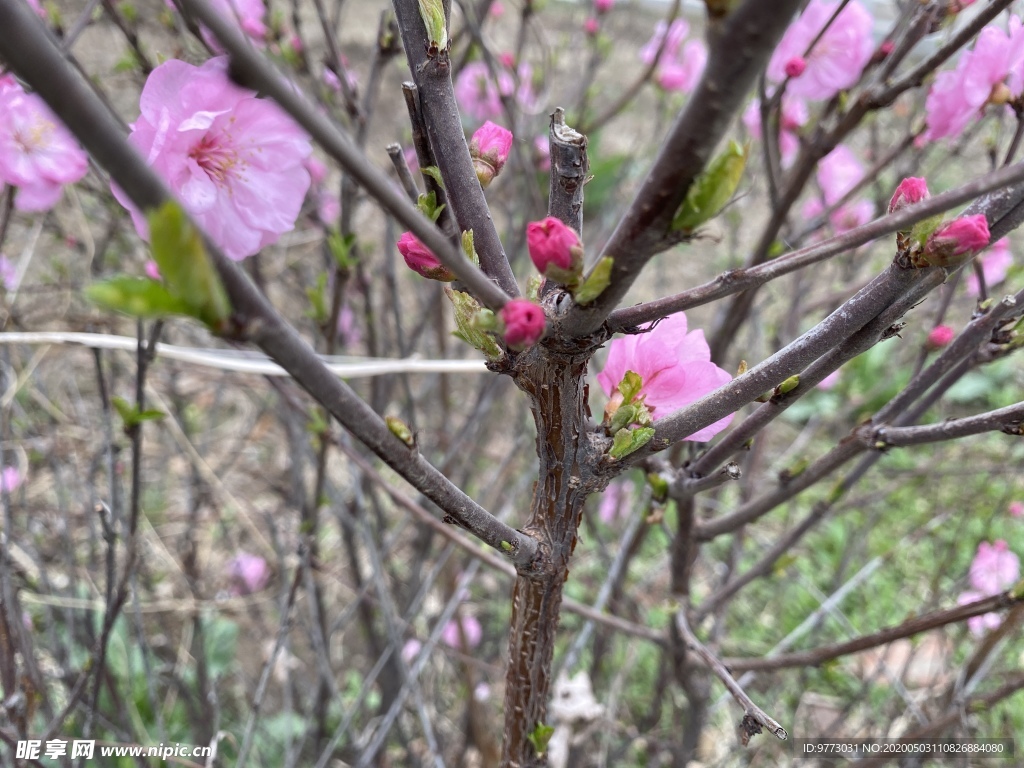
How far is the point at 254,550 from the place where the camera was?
118 inches

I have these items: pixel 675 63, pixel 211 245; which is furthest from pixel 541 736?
pixel 675 63

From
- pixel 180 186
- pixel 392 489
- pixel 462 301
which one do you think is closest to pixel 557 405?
pixel 462 301

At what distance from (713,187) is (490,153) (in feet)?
0.90

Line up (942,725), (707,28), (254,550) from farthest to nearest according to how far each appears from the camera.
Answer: (254,550) < (942,725) < (707,28)

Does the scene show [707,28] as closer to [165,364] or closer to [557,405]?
[557,405]

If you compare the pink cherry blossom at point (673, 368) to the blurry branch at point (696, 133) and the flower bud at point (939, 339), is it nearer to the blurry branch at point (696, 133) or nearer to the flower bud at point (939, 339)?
the blurry branch at point (696, 133)

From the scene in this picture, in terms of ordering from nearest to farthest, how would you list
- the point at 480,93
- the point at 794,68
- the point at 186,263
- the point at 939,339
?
the point at 186,263
the point at 939,339
the point at 794,68
the point at 480,93

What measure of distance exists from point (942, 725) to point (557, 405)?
1.07m

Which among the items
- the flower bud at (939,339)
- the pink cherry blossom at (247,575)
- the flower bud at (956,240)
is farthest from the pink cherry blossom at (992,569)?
the pink cherry blossom at (247,575)

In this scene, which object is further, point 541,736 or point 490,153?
point 541,736

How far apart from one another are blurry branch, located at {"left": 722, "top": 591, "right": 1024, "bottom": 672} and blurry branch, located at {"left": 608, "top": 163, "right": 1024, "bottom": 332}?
66cm

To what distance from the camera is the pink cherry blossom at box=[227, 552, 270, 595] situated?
8.37 feet

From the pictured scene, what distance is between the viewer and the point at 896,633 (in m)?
0.88

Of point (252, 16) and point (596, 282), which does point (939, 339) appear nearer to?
point (596, 282)
